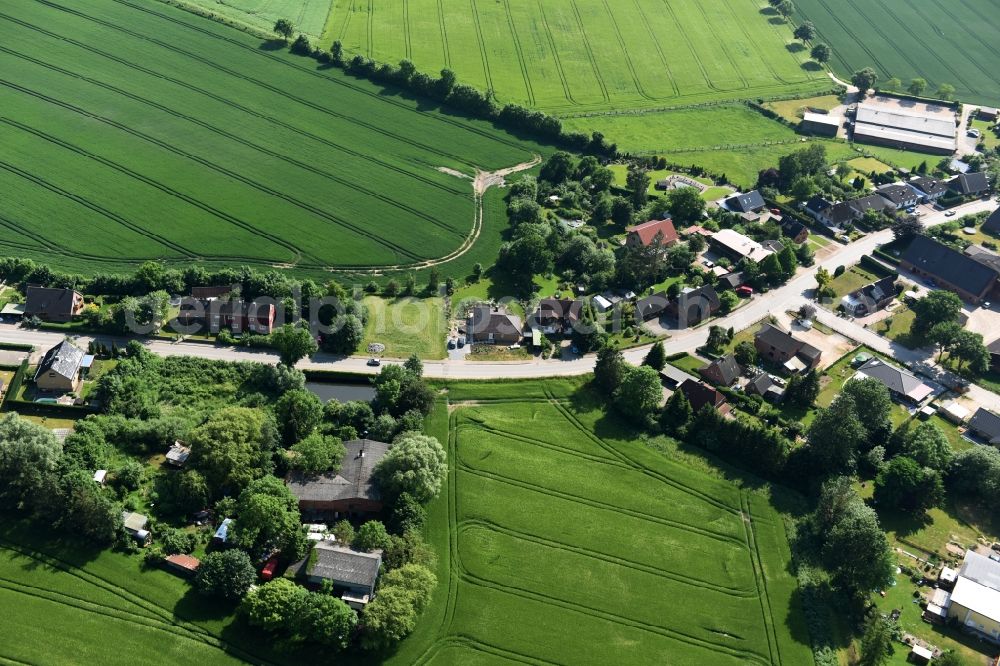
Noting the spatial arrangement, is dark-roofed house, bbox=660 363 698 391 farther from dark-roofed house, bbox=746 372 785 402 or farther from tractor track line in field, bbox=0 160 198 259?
tractor track line in field, bbox=0 160 198 259

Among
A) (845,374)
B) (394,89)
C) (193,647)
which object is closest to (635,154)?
(394,89)

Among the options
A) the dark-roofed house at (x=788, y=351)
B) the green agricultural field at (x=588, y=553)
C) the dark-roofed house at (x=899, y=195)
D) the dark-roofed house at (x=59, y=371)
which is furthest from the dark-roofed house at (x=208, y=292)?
the dark-roofed house at (x=899, y=195)

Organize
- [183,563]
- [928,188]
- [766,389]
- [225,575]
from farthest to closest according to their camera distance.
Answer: [928,188] < [766,389] < [183,563] < [225,575]

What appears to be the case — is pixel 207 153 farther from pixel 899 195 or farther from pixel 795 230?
pixel 899 195

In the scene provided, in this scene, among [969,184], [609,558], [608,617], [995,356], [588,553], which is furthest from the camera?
[969,184]

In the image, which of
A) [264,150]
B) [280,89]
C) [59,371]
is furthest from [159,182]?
[59,371]

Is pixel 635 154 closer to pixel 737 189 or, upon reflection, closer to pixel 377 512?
pixel 737 189

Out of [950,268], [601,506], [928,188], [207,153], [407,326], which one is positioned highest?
[928,188]

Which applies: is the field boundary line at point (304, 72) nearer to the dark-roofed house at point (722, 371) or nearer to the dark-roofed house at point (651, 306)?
the dark-roofed house at point (651, 306)
